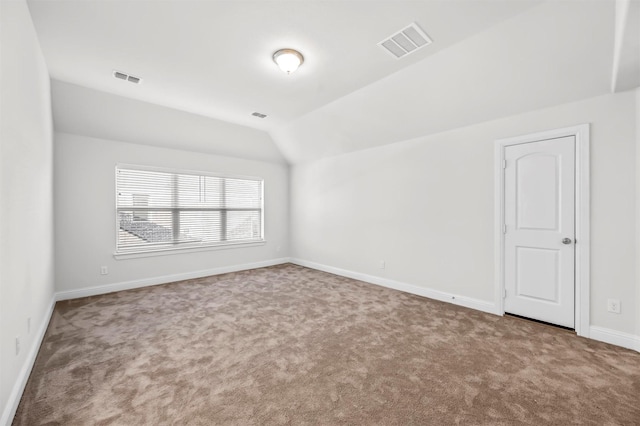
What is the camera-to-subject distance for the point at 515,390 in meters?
1.97

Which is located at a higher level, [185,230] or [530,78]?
[530,78]

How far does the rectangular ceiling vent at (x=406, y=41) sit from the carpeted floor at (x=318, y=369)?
112 inches

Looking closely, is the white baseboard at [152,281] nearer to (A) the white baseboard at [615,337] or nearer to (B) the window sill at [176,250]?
(B) the window sill at [176,250]

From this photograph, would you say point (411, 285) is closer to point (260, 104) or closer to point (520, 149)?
point (520, 149)

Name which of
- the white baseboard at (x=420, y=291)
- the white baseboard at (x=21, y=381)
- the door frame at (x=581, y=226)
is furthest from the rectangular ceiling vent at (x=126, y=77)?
the door frame at (x=581, y=226)

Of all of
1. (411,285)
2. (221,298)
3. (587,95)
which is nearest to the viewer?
(587,95)

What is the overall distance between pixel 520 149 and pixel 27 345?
200 inches

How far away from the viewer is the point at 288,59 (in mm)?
2730

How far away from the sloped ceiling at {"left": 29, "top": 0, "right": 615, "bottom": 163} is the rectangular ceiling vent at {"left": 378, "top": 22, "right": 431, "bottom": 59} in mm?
65

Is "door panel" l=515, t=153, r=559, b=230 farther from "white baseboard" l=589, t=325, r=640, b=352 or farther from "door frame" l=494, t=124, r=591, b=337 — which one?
"white baseboard" l=589, t=325, r=640, b=352

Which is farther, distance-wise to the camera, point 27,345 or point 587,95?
point 587,95

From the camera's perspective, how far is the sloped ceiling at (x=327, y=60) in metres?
2.20

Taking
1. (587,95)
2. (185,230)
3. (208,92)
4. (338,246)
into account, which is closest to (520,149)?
(587,95)

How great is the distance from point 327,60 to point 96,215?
4.06 m
